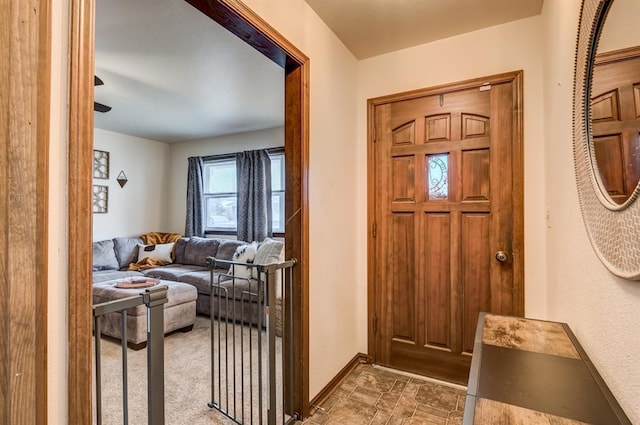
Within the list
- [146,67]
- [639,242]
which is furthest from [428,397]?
[146,67]

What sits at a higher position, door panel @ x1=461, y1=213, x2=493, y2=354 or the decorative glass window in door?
the decorative glass window in door

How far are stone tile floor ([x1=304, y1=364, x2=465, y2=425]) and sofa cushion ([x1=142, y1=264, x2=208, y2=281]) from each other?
2684mm

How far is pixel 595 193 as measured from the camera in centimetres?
97

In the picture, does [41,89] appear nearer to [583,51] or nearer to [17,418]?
[17,418]

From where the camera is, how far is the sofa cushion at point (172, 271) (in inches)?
160

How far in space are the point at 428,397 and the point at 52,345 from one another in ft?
7.12

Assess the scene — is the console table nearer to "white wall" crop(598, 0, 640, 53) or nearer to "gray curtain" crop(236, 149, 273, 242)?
"white wall" crop(598, 0, 640, 53)

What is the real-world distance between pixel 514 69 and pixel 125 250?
17.4 ft

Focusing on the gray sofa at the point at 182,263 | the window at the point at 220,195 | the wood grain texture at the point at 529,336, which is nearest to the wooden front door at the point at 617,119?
the wood grain texture at the point at 529,336

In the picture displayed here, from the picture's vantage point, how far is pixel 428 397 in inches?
85.0

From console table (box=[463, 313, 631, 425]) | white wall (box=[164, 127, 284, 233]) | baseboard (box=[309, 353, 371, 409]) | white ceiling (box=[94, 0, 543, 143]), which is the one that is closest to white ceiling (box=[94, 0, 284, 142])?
white ceiling (box=[94, 0, 543, 143])

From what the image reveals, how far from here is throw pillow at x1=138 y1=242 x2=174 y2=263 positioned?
4859mm

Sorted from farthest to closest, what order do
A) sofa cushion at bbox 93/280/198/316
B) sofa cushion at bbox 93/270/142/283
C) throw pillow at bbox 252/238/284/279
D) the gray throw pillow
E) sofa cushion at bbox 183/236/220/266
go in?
the gray throw pillow
sofa cushion at bbox 183/236/220/266
sofa cushion at bbox 93/270/142/283
throw pillow at bbox 252/238/284/279
sofa cushion at bbox 93/280/198/316

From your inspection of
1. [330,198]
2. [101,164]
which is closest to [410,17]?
[330,198]
